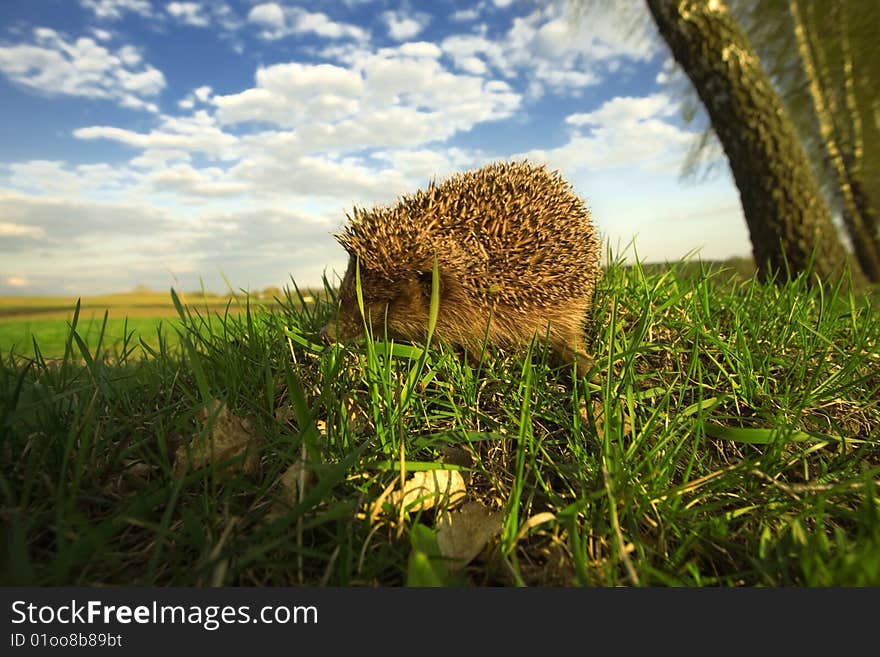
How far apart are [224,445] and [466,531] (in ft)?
3.66

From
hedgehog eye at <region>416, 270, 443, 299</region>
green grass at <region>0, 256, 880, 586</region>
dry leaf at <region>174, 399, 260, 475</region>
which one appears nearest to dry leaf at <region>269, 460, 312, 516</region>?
green grass at <region>0, 256, 880, 586</region>

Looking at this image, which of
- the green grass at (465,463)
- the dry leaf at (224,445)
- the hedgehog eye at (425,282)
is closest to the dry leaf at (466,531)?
the green grass at (465,463)

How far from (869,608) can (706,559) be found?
584 millimetres

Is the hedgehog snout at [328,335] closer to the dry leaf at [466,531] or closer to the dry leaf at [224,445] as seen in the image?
the dry leaf at [224,445]

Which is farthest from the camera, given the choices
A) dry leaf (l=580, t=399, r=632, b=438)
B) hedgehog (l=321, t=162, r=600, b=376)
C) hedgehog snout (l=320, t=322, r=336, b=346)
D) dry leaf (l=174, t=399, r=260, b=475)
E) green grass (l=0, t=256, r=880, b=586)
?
hedgehog (l=321, t=162, r=600, b=376)

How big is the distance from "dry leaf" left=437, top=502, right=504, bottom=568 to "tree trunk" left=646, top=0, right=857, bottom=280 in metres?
6.62

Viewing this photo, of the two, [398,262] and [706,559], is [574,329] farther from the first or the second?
[706,559]

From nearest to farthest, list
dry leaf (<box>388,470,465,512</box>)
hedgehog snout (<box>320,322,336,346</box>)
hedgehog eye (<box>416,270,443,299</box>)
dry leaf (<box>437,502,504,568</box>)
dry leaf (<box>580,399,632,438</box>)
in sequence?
dry leaf (<box>437,502,504,568</box>), dry leaf (<box>388,470,465,512</box>), dry leaf (<box>580,399,632,438</box>), hedgehog snout (<box>320,322,336,346</box>), hedgehog eye (<box>416,270,443,299</box>)

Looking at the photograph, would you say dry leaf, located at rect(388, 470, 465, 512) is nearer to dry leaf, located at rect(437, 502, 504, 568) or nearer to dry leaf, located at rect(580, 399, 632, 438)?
dry leaf, located at rect(437, 502, 504, 568)

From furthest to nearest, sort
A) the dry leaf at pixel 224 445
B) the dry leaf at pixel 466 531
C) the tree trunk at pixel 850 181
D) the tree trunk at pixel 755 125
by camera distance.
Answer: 1. the tree trunk at pixel 850 181
2. the tree trunk at pixel 755 125
3. the dry leaf at pixel 224 445
4. the dry leaf at pixel 466 531

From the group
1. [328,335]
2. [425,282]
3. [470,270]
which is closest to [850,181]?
[470,270]

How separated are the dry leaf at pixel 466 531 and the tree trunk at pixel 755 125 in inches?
261

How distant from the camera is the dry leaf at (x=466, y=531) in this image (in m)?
1.99

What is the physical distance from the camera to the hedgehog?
3596 millimetres
